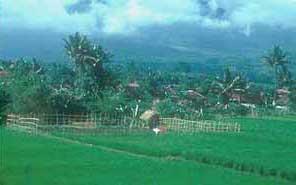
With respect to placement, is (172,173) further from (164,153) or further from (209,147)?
(209,147)

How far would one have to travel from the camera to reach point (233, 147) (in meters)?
18.5

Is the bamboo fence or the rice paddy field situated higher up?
the bamboo fence

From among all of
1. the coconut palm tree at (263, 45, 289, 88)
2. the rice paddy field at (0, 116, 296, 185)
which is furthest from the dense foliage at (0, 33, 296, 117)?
the rice paddy field at (0, 116, 296, 185)

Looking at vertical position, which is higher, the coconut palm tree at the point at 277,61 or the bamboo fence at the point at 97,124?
the coconut palm tree at the point at 277,61

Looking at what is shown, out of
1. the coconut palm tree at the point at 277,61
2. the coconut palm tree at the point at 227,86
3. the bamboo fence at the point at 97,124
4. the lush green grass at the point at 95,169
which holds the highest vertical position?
the coconut palm tree at the point at 277,61

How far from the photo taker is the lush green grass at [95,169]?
11477 millimetres

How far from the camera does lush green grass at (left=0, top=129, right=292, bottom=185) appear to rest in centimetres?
1148

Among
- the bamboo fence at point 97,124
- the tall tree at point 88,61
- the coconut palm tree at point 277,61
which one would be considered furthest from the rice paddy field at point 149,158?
the coconut palm tree at point 277,61

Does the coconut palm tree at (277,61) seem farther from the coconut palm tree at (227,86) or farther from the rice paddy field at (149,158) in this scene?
the rice paddy field at (149,158)

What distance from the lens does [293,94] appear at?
34.5 meters

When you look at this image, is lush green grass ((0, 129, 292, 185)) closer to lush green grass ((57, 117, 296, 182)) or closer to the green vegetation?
the green vegetation

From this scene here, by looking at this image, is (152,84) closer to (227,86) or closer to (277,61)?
(227,86)

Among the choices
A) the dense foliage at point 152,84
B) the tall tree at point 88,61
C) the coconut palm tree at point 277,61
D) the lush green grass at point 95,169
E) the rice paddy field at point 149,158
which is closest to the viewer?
the lush green grass at point 95,169

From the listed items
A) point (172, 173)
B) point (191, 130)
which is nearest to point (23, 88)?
point (191, 130)
